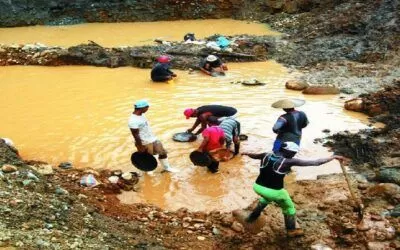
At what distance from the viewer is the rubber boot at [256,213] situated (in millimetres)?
6102

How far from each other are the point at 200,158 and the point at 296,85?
5399 mm

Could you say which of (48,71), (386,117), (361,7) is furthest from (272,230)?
(361,7)

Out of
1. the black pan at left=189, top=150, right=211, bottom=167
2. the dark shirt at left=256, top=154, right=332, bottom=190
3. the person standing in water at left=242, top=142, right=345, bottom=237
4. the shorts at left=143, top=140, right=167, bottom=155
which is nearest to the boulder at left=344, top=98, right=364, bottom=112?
the black pan at left=189, top=150, right=211, bottom=167

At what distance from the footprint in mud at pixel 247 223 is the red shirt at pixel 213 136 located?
1502mm

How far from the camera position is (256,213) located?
618 centimetres

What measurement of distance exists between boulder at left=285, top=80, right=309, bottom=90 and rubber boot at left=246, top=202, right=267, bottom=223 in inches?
263

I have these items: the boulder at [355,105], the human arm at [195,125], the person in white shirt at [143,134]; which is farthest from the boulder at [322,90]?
the person in white shirt at [143,134]

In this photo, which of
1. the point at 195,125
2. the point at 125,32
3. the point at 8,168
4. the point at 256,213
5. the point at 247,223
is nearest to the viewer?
the point at 256,213

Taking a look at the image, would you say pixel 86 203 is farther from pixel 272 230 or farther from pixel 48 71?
pixel 48 71

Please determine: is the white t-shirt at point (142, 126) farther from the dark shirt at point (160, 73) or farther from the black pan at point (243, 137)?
the dark shirt at point (160, 73)

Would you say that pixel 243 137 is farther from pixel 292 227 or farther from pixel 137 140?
pixel 292 227

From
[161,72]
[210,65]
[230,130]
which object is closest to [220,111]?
[230,130]

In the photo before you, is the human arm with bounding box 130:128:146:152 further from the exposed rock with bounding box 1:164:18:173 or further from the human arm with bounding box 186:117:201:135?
the exposed rock with bounding box 1:164:18:173

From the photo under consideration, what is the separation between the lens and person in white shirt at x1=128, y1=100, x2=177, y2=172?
767 cm
